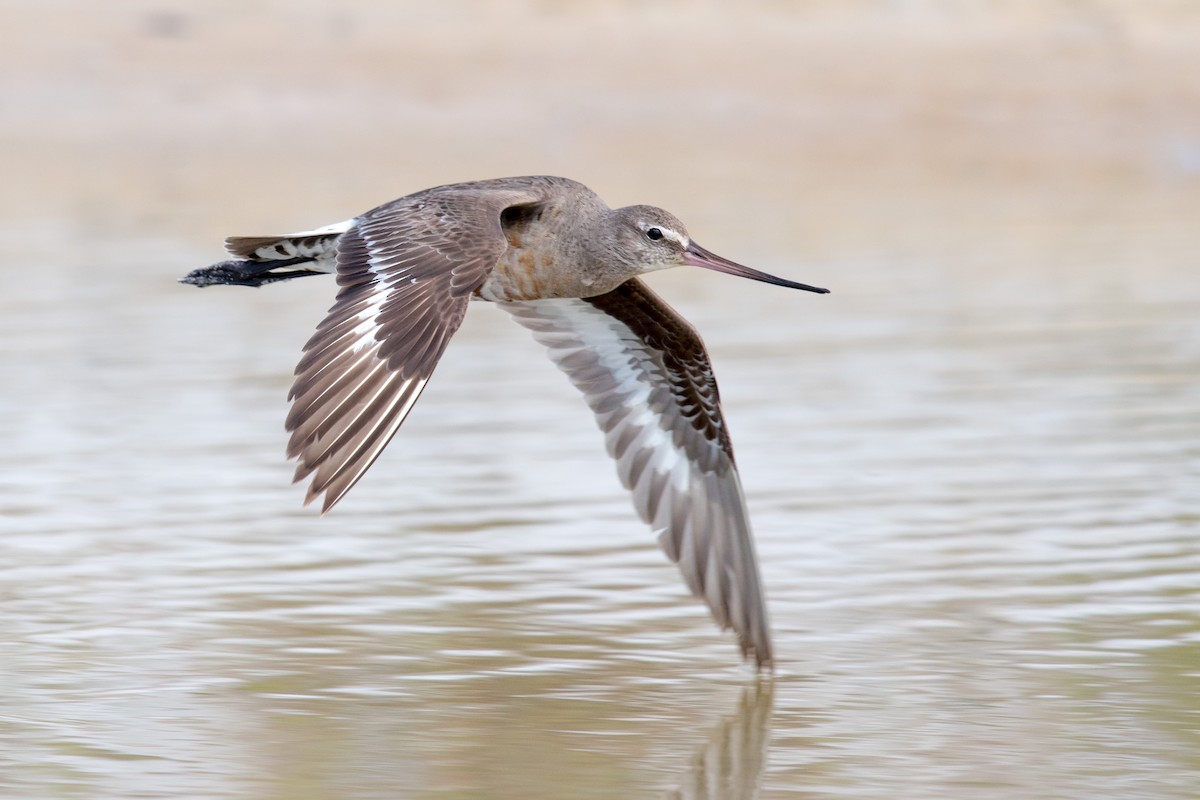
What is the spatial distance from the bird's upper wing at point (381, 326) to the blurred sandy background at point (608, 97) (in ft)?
40.8

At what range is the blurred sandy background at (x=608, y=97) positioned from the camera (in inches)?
806

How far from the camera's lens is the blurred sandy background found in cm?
2048

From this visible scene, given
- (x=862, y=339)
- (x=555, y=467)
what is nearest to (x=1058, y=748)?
(x=555, y=467)

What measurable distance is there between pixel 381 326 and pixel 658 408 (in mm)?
1942

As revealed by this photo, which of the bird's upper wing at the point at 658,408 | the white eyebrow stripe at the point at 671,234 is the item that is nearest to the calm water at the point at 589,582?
the bird's upper wing at the point at 658,408

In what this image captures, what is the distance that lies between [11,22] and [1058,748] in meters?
19.9

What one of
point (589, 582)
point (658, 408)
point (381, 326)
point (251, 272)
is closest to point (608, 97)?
point (658, 408)

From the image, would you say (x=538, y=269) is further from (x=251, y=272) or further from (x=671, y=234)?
(x=251, y=272)

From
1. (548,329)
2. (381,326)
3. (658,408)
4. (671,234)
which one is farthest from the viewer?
(548,329)

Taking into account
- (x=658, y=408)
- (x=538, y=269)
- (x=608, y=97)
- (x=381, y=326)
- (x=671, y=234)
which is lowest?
(x=658, y=408)

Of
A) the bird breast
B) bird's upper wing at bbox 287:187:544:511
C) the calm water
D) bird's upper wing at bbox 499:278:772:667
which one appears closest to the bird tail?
bird's upper wing at bbox 287:187:544:511

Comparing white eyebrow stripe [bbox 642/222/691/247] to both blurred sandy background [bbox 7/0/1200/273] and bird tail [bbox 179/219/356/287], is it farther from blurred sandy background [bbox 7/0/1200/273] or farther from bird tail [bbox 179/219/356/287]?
blurred sandy background [bbox 7/0/1200/273]

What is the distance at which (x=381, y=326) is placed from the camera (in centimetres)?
612

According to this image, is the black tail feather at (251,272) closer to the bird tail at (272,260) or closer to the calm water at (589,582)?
the bird tail at (272,260)
